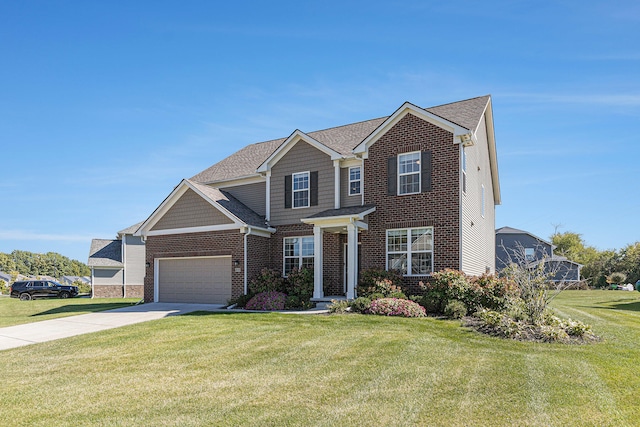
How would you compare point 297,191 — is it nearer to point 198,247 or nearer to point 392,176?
point 392,176

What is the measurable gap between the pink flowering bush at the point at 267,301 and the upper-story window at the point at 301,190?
174 inches

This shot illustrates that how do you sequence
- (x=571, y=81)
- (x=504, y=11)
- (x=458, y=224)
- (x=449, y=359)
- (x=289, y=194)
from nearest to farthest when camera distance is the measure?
(x=449, y=359)
(x=504, y=11)
(x=571, y=81)
(x=458, y=224)
(x=289, y=194)

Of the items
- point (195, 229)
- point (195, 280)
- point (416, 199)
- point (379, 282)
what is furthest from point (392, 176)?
point (195, 280)

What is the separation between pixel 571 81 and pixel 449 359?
1029 centimetres

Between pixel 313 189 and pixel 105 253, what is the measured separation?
2481cm

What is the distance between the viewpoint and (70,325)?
48.5 ft

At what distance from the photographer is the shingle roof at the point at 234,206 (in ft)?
64.1

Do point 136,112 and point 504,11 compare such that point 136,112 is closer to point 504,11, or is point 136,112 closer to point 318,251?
point 318,251

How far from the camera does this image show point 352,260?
16.8 meters

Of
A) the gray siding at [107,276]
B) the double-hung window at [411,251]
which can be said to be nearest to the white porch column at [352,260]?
the double-hung window at [411,251]

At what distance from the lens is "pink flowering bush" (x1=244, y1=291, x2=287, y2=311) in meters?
16.4

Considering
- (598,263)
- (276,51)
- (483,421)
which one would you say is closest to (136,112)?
(276,51)

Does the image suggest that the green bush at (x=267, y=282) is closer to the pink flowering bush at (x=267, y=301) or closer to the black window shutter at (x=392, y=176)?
the pink flowering bush at (x=267, y=301)

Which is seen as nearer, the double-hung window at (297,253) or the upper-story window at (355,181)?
the upper-story window at (355,181)
